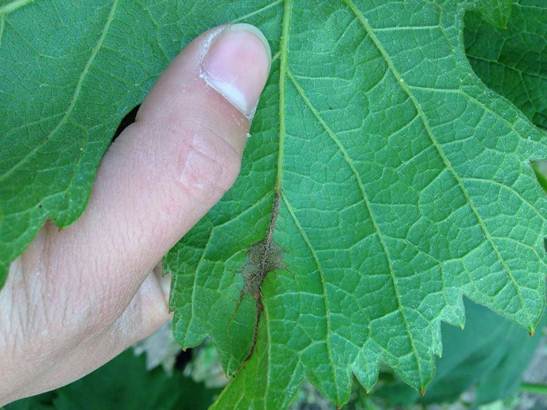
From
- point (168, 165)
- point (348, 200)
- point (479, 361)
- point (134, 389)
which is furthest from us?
point (479, 361)

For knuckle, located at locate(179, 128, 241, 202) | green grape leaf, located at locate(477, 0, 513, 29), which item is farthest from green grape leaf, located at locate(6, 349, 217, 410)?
green grape leaf, located at locate(477, 0, 513, 29)

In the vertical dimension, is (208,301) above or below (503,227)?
above

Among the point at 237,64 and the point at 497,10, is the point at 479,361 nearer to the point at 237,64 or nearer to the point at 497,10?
the point at 497,10

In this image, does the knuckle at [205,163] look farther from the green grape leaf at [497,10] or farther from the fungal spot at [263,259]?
the green grape leaf at [497,10]

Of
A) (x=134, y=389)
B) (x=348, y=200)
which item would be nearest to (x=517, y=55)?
(x=348, y=200)

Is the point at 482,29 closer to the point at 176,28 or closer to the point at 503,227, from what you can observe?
the point at 503,227

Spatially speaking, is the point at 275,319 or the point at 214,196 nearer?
the point at 214,196

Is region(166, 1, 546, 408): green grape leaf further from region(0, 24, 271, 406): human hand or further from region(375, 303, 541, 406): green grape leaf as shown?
region(375, 303, 541, 406): green grape leaf

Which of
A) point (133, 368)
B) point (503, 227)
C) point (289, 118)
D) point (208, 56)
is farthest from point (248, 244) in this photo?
point (133, 368)
